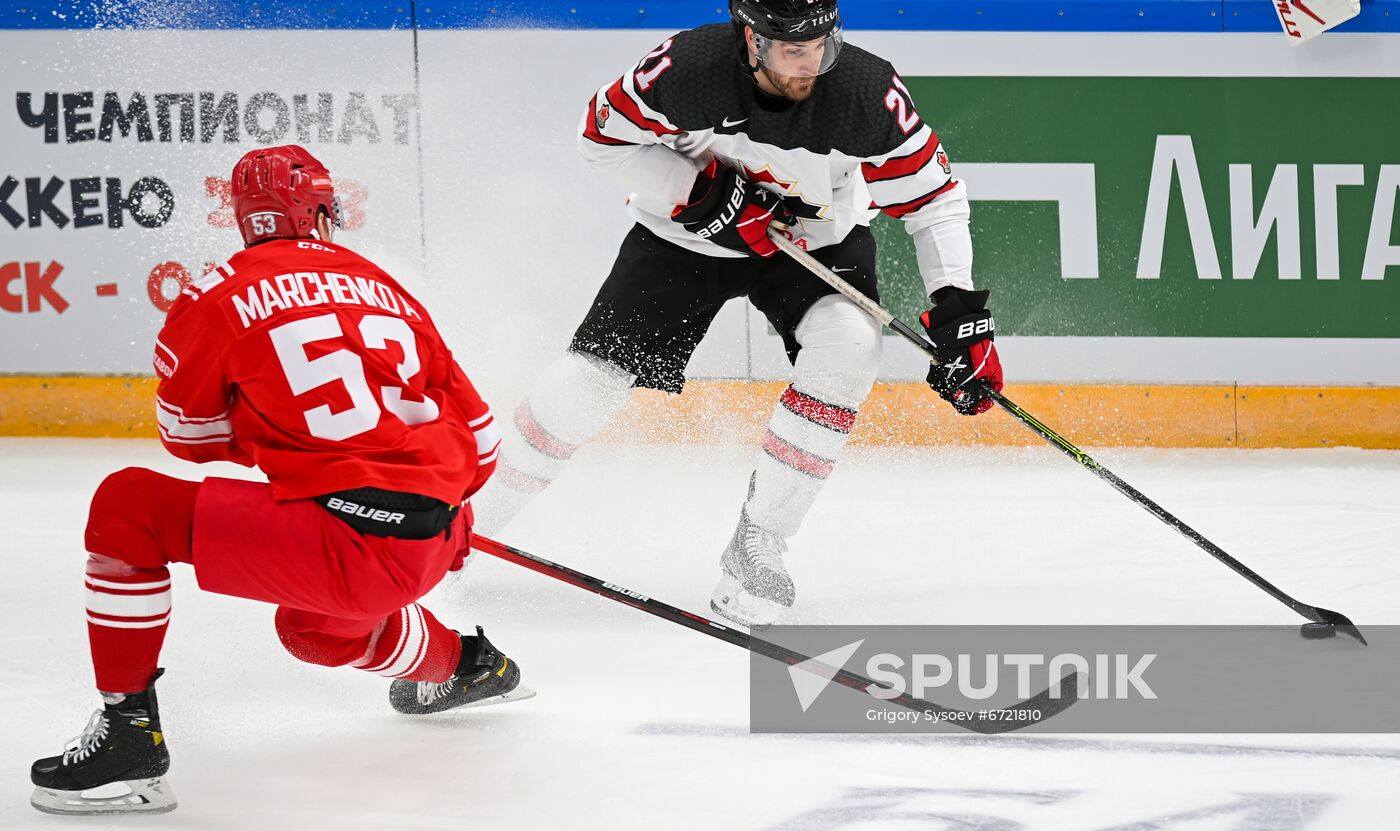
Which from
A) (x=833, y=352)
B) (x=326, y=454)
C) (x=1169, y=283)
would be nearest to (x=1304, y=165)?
(x=1169, y=283)

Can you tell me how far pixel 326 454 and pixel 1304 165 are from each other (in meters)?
3.51

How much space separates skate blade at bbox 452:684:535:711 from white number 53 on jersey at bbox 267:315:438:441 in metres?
0.60

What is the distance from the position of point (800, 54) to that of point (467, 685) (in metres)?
1.23

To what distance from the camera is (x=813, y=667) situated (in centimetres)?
227

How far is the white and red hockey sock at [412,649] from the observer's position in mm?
2152

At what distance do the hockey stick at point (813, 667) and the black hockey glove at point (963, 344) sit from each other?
2.22 feet

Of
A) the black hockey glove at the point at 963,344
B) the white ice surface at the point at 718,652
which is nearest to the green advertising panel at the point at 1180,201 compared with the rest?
the white ice surface at the point at 718,652

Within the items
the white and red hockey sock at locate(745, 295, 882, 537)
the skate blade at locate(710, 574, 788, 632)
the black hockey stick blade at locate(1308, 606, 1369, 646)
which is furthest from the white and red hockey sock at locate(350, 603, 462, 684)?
the black hockey stick blade at locate(1308, 606, 1369, 646)

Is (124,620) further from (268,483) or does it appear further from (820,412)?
(820,412)

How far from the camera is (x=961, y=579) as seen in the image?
10.6ft

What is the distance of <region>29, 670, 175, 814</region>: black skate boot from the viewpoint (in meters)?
1.91

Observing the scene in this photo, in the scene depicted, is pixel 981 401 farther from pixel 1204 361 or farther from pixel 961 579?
pixel 1204 361

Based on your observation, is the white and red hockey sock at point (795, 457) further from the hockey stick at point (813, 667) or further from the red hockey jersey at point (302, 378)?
the red hockey jersey at point (302, 378)

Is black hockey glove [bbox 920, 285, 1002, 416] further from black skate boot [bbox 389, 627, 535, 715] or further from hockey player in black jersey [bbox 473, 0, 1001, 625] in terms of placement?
black skate boot [bbox 389, 627, 535, 715]
